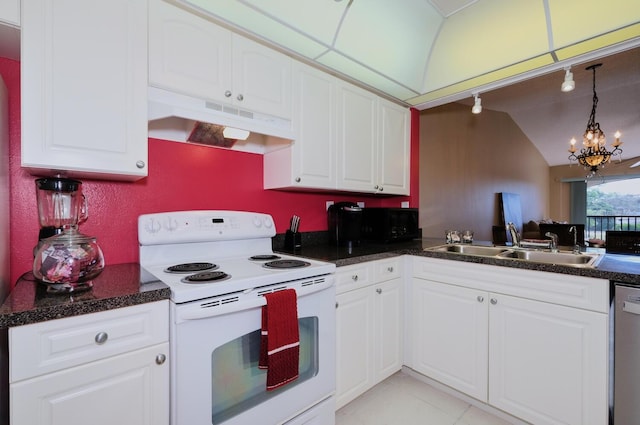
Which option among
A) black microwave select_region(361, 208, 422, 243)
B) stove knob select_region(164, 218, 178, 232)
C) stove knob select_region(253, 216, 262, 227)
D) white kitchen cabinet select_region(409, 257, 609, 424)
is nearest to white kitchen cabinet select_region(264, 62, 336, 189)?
stove knob select_region(253, 216, 262, 227)

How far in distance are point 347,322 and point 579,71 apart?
428 centimetres

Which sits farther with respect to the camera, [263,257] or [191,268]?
[263,257]

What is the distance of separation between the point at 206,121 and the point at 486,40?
1867 mm

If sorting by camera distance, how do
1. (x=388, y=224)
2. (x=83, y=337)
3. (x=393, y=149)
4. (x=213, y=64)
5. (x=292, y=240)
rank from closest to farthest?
(x=83, y=337), (x=213, y=64), (x=292, y=240), (x=388, y=224), (x=393, y=149)

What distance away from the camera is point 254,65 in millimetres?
1637

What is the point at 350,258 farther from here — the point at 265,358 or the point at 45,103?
the point at 45,103

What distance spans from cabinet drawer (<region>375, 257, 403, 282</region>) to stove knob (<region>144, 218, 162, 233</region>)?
1.27 m

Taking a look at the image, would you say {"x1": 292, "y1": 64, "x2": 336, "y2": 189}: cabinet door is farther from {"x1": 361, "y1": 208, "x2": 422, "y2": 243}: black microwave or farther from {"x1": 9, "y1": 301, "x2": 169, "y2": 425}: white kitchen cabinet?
{"x1": 9, "y1": 301, "x2": 169, "y2": 425}: white kitchen cabinet

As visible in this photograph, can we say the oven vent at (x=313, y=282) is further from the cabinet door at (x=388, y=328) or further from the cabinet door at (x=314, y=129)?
the cabinet door at (x=314, y=129)

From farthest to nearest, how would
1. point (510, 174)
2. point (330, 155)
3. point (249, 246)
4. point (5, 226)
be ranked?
point (510, 174)
point (330, 155)
point (249, 246)
point (5, 226)

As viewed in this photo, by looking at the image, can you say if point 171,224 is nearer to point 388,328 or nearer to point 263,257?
point 263,257

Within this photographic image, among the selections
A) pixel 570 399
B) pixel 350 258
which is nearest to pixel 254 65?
pixel 350 258

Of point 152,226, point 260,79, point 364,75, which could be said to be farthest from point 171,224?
point 364,75

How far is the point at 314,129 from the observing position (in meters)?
1.92
